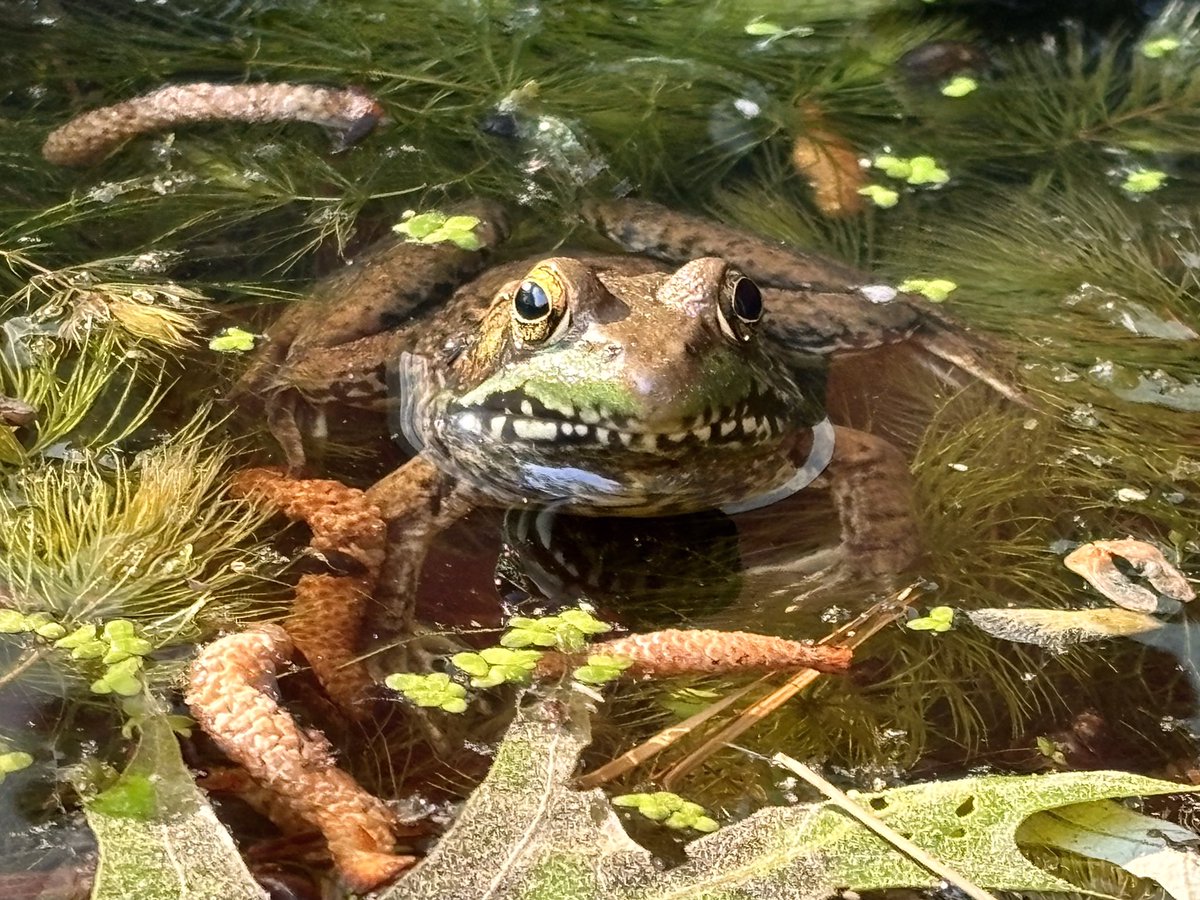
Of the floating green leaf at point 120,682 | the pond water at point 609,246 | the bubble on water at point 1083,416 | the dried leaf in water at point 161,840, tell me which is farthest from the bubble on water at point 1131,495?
the floating green leaf at point 120,682

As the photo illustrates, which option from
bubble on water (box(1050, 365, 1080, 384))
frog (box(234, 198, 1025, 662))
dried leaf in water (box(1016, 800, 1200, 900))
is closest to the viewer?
dried leaf in water (box(1016, 800, 1200, 900))

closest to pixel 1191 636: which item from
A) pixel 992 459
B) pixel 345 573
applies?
pixel 992 459

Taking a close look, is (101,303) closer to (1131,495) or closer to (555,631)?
(555,631)

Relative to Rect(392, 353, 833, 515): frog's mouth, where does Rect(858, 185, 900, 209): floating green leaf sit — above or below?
above

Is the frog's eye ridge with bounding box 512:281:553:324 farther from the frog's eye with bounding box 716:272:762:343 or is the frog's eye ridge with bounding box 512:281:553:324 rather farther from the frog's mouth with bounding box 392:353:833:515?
the frog's eye with bounding box 716:272:762:343

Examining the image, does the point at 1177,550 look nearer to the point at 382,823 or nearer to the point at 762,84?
the point at 382,823

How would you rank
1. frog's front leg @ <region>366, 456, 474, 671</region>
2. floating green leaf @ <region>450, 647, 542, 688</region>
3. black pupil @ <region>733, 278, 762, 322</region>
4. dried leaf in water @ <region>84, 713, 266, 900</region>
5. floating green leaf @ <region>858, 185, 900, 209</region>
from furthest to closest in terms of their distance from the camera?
floating green leaf @ <region>858, 185, 900, 209</region> < black pupil @ <region>733, 278, 762, 322</region> < frog's front leg @ <region>366, 456, 474, 671</region> < floating green leaf @ <region>450, 647, 542, 688</region> < dried leaf in water @ <region>84, 713, 266, 900</region>

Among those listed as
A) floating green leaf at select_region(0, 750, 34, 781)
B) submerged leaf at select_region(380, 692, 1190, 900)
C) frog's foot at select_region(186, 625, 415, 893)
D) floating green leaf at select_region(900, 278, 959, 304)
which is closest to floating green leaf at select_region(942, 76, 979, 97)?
floating green leaf at select_region(900, 278, 959, 304)

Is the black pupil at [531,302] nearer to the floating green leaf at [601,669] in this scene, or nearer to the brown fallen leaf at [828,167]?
the floating green leaf at [601,669]

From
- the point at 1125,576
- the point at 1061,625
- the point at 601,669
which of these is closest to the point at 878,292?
the point at 1125,576
